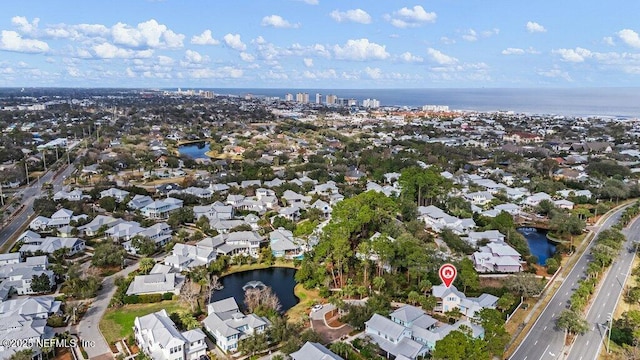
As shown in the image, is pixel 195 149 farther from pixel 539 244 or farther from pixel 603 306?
pixel 603 306

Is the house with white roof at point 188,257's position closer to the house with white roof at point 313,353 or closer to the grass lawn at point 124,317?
the grass lawn at point 124,317

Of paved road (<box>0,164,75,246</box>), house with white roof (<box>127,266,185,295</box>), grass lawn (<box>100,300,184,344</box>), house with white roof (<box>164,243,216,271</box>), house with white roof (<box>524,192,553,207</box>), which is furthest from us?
house with white roof (<box>524,192,553,207</box>)

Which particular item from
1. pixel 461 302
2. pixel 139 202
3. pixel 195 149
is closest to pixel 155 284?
pixel 461 302

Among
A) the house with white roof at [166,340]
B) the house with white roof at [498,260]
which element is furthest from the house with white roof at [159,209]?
the house with white roof at [498,260]

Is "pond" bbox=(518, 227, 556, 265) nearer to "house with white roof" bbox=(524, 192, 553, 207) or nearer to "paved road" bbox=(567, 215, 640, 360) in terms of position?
"paved road" bbox=(567, 215, 640, 360)

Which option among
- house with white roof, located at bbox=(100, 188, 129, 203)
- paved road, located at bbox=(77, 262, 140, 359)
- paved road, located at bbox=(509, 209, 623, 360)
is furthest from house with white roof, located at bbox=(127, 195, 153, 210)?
paved road, located at bbox=(509, 209, 623, 360)

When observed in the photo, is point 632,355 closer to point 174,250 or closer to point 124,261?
point 174,250

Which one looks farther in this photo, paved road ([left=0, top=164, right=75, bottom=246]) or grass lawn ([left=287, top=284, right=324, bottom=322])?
paved road ([left=0, top=164, right=75, bottom=246])
